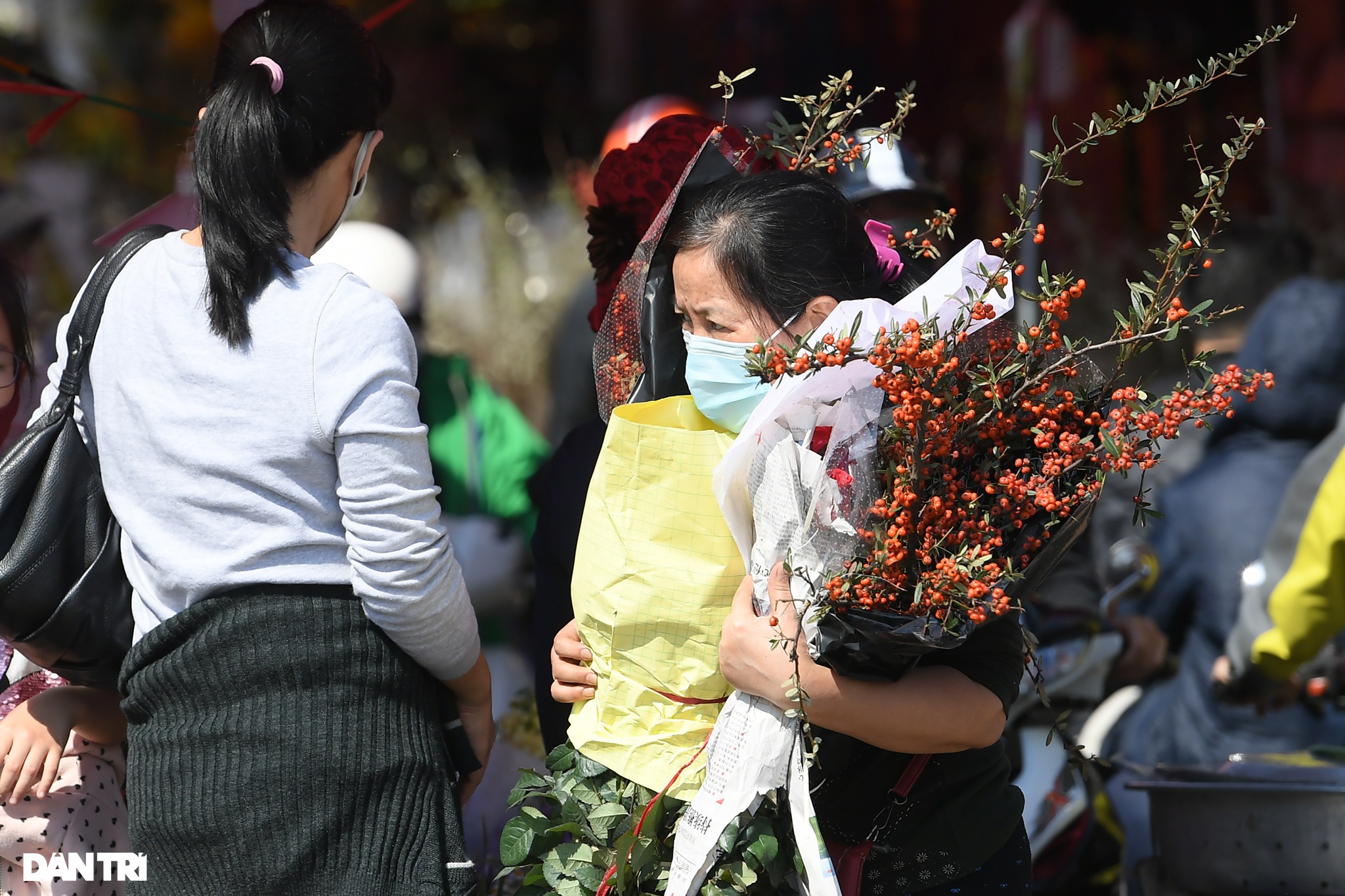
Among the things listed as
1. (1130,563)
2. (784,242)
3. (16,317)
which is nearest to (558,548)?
(784,242)

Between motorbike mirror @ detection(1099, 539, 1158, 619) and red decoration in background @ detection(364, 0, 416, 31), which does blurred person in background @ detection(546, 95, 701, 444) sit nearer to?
red decoration in background @ detection(364, 0, 416, 31)

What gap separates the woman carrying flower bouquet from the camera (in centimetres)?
146

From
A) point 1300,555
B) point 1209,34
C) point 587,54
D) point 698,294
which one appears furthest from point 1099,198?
point 698,294

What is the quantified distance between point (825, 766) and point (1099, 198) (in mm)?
4744

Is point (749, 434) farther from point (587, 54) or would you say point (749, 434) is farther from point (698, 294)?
point (587, 54)

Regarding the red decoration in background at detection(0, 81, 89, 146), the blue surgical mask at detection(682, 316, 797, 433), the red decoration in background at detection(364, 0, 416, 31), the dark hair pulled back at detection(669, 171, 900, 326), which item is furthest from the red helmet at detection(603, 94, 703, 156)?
the blue surgical mask at detection(682, 316, 797, 433)

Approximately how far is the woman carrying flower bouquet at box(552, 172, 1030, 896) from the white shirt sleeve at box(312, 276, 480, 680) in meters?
0.25

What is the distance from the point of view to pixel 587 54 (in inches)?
277

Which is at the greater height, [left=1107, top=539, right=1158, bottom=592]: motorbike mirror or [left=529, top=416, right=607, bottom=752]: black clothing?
[left=529, top=416, right=607, bottom=752]: black clothing

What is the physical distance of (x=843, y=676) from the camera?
56.9 inches

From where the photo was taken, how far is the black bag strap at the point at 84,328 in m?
1.71

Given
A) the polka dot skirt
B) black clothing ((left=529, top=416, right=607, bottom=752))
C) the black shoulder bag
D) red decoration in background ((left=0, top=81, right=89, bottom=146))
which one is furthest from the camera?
red decoration in background ((left=0, top=81, right=89, bottom=146))

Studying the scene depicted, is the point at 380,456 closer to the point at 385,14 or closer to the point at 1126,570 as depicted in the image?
the point at 385,14

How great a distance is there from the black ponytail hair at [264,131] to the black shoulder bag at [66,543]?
240 millimetres
